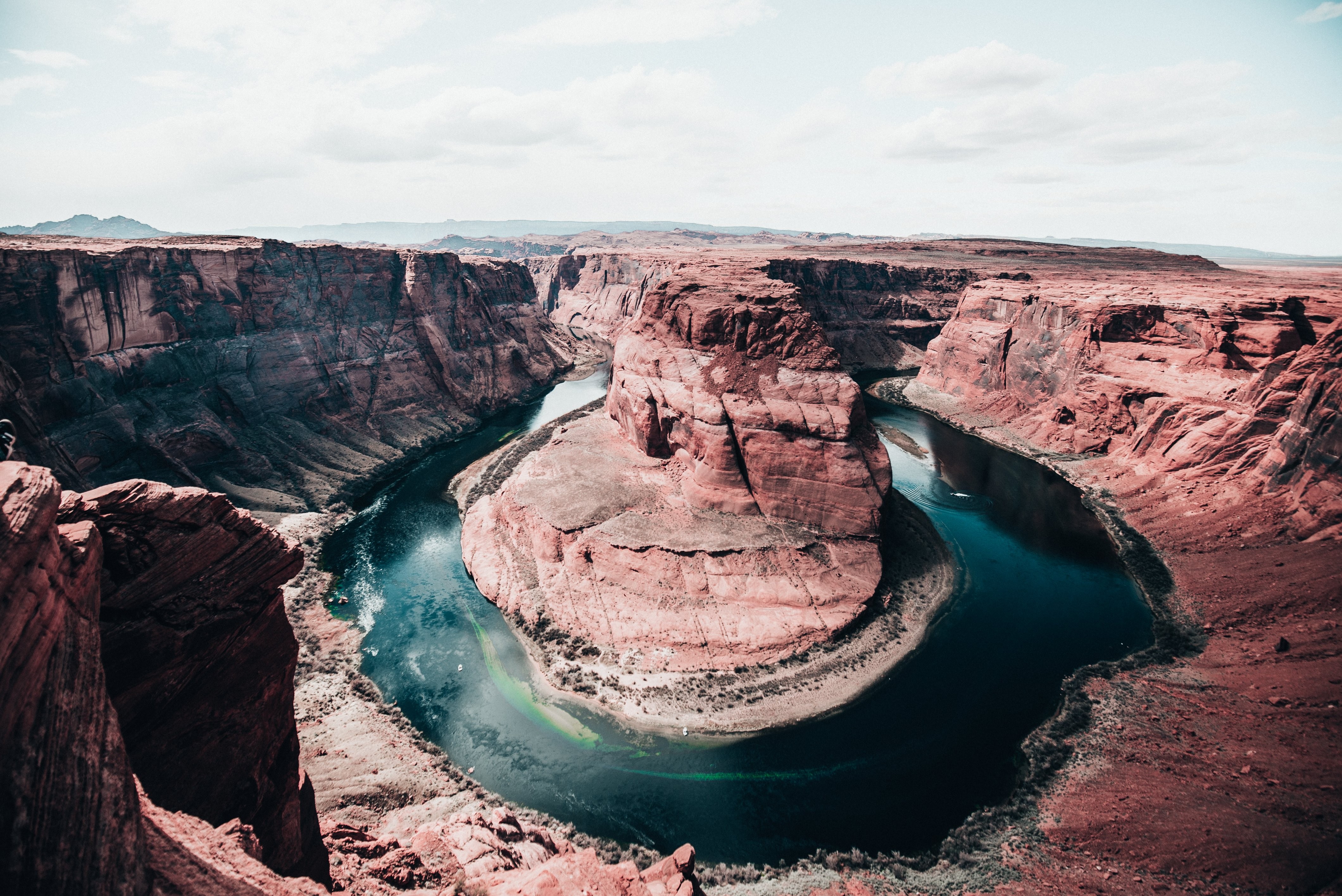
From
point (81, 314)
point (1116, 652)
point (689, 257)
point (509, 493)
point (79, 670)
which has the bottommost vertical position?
point (1116, 652)

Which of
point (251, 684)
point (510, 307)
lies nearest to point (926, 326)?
point (510, 307)

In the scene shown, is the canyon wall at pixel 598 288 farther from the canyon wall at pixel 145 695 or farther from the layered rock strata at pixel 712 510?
the canyon wall at pixel 145 695

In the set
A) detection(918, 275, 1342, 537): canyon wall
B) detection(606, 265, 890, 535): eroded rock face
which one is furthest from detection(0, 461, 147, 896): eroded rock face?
detection(918, 275, 1342, 537): canyon wall

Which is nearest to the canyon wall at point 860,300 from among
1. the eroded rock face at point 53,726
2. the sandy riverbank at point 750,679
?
the sandy riverbank at point 750,679

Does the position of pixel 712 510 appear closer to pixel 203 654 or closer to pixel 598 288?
pixel 203 654

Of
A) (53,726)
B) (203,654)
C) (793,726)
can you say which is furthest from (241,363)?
(53,726)

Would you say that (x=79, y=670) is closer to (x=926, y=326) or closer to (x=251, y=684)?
(x=251, y=684)
